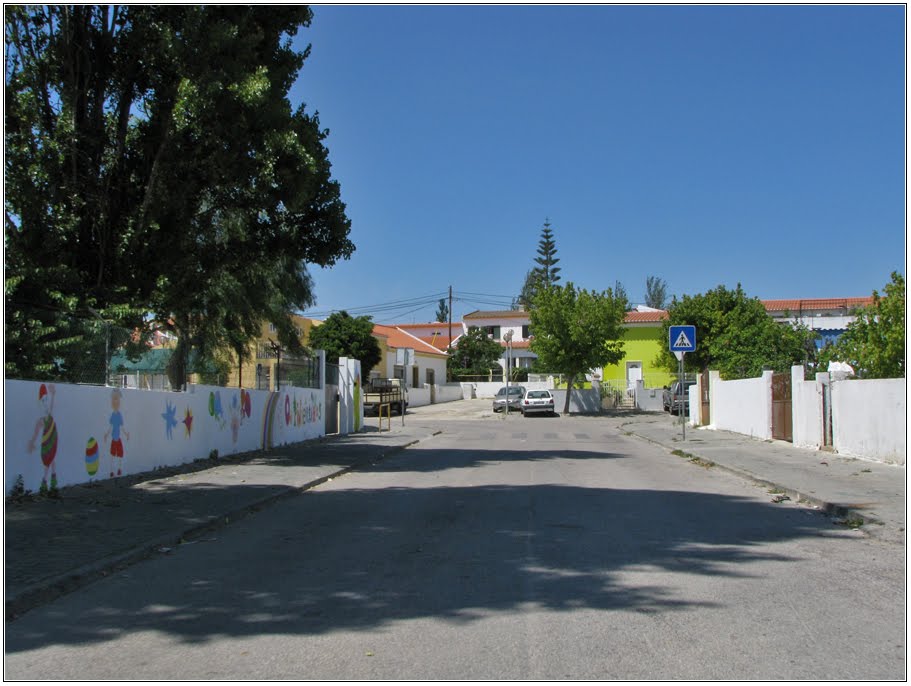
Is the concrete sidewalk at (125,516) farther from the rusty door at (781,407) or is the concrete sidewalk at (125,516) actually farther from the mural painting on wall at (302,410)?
the rusty door at (781,407)

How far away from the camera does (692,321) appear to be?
53.0 m

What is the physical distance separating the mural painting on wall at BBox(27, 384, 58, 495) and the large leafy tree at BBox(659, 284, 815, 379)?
75.0ft

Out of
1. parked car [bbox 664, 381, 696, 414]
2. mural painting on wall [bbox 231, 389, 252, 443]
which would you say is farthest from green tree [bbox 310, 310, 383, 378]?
mural painting on wall [bbox 231, 389, 252, 443]

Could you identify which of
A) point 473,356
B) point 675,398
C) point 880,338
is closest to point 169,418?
point 880,338

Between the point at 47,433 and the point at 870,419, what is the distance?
46.4 ft

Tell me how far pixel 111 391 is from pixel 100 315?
2.18m

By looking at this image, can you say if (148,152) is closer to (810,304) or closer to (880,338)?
(880,338)

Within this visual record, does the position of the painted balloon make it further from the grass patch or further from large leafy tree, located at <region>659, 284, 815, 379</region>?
large leafy tree, located at <region>659, 284, 815, 379</region>

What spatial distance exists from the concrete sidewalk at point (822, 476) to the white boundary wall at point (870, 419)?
287 millimetres

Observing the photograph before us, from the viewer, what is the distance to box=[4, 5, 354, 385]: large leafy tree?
14.9m

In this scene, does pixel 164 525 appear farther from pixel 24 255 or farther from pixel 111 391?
pixel 24 255

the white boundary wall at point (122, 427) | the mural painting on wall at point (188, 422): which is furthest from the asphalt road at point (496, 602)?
the mural painting on wall at point (188, 422)

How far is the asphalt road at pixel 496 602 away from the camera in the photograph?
4949mm

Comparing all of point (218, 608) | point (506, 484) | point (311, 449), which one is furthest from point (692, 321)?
point (218, 608)
